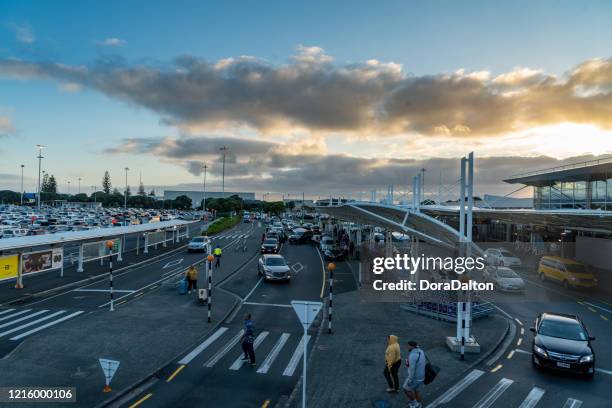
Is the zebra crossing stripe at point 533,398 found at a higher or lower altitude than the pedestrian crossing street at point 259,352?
higher

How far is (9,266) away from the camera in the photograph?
21500mm

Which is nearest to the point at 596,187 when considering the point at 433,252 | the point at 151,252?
the point at 433,252

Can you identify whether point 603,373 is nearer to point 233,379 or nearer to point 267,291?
point 233,379

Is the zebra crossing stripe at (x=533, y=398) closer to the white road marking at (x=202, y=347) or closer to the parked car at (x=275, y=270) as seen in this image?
the white road marking at (x=202, y=347)

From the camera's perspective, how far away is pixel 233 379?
37.3 feet

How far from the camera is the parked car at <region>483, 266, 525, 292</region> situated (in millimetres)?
25359

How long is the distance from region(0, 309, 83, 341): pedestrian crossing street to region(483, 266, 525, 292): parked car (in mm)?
22407

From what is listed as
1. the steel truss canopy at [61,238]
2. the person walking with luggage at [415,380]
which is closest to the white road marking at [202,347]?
the person walking with luggage at [415,380]

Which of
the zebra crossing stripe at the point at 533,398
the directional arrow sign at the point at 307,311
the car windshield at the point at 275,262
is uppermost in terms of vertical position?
the directional arrow sign at the point at 307,311

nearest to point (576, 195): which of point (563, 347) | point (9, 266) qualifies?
point (563, 347)

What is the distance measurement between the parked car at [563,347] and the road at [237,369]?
24.4 feet

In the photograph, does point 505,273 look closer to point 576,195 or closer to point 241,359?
point 241,359

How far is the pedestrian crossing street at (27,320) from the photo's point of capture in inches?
593

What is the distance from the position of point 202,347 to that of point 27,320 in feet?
28.0
